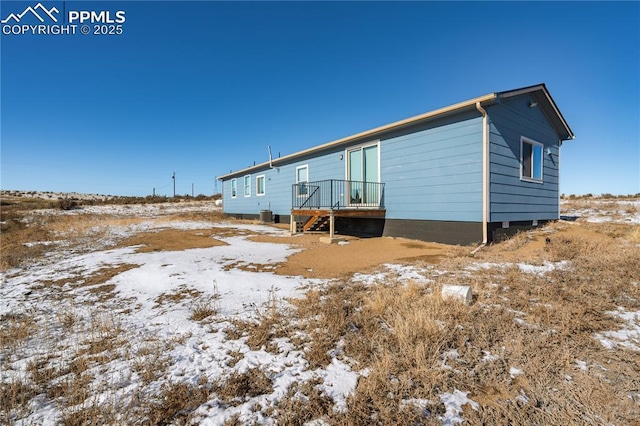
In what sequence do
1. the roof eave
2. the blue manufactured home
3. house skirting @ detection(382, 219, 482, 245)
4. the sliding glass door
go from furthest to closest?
the sliding glass door, house skirting @ detection(382, 219, 482, 245), the blue manufactured home, the roof eave

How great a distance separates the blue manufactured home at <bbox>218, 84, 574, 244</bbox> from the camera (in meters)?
7.69

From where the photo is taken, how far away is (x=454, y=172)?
814 centimetres

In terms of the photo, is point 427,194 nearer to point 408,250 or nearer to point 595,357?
point 408,250

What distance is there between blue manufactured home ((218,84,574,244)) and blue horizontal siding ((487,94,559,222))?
3 centimetres

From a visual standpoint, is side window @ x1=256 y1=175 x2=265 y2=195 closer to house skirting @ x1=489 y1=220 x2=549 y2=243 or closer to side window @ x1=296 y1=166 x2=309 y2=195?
side window @ x1=296 y1=166 x2=309 y2=195

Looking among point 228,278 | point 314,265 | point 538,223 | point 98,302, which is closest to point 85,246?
point 98,302

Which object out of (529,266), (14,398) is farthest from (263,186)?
(14,398)

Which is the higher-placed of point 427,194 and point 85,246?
point 427,194

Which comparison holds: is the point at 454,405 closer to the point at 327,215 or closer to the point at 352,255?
the point at 352,255

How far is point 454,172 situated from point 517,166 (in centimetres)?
226

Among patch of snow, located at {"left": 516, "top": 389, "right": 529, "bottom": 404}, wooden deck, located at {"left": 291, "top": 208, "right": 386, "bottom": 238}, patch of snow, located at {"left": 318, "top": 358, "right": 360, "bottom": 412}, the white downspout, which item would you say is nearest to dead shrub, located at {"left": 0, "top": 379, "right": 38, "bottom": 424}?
patch of snow, located at {"left": 318, "top": 358, "right": 360, "bottom": 412}

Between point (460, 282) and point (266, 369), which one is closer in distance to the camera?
point (266, 369)

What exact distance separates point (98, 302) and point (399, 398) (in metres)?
4.42

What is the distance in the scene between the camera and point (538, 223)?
32.8 feet
